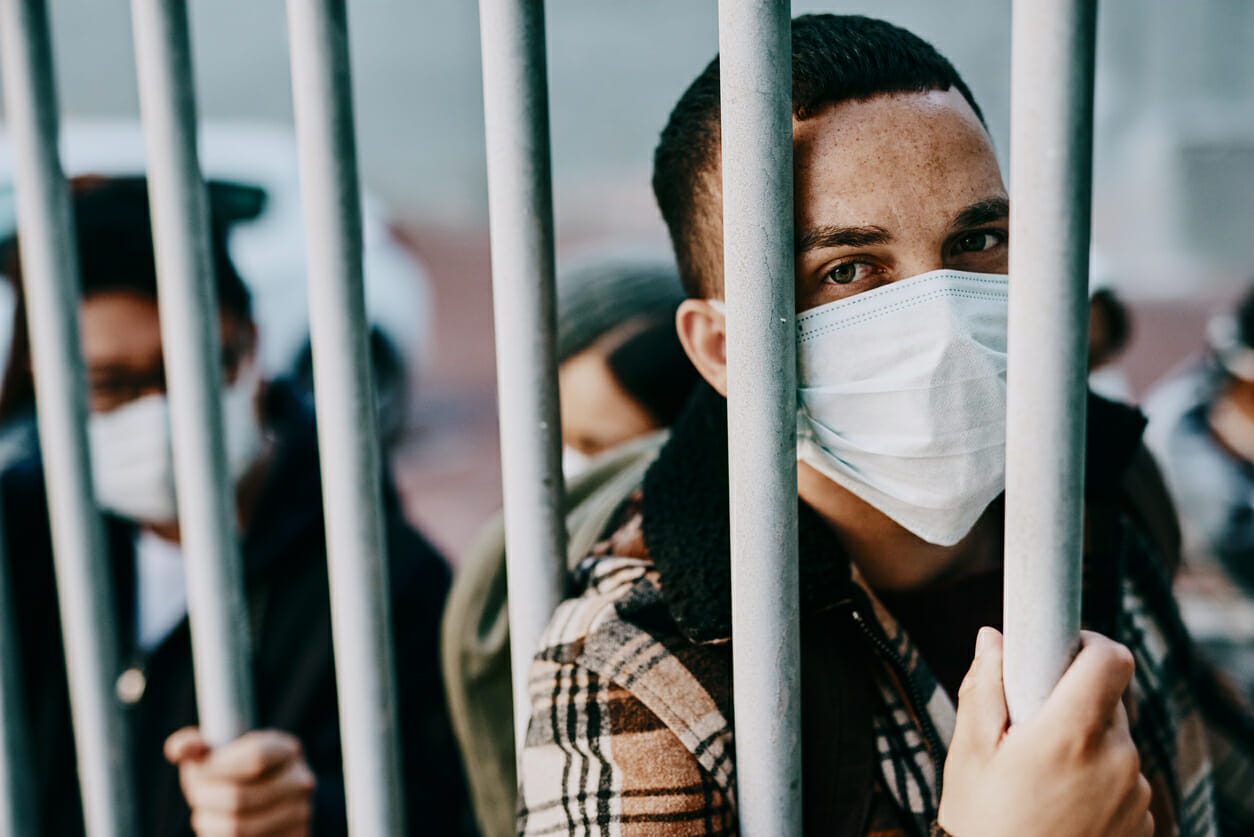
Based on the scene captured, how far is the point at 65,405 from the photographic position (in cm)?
108

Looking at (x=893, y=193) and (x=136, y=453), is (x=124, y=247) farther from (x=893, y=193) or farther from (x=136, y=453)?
(x=893, y=193)

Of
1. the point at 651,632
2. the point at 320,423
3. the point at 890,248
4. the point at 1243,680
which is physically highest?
the point at 890,248

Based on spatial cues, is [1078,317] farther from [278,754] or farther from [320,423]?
[278,754]

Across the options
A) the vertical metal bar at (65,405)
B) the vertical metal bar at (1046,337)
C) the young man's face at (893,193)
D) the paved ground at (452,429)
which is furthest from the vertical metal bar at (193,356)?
the paved ground at (452,429)

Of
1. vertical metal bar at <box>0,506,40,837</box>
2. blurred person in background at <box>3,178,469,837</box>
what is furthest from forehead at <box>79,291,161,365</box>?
vertical metal bar at <box>0,506,40,837</box>

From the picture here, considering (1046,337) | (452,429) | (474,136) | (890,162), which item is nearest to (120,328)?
(890,162)

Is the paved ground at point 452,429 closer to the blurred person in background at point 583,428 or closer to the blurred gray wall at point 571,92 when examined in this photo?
the blurred gray wall at point 571,92

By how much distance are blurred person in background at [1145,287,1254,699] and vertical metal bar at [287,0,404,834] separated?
214cm

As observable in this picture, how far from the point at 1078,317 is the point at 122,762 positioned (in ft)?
3.41

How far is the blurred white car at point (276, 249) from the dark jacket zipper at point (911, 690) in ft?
4.16

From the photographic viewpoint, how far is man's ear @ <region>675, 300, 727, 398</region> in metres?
0.83

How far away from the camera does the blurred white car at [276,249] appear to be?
6.95 feet

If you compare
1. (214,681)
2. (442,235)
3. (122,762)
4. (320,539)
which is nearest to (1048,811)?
(214,681)

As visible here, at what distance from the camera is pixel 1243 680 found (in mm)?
2406
